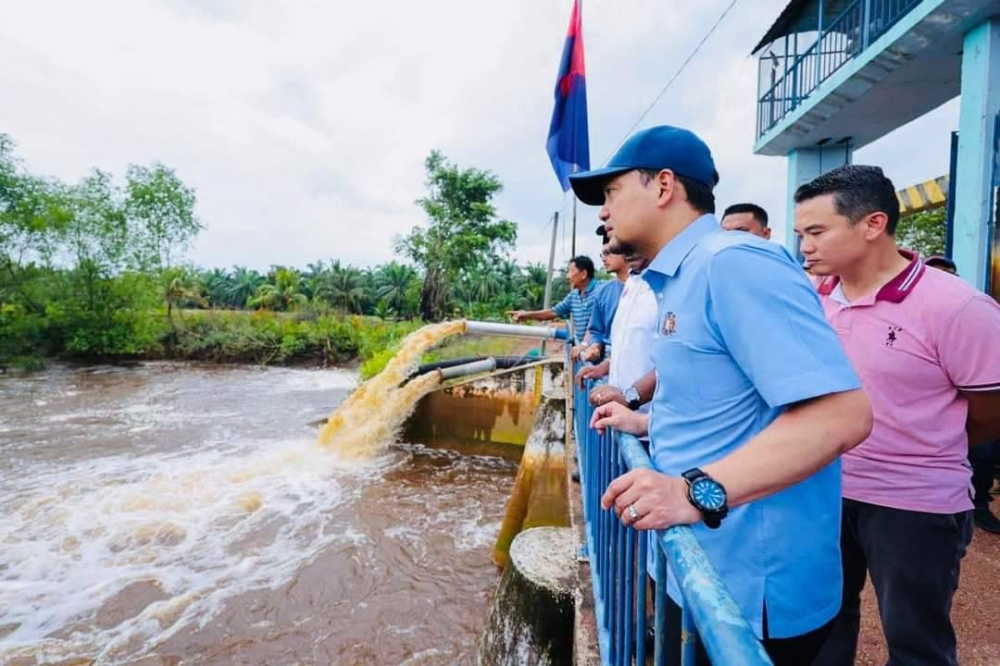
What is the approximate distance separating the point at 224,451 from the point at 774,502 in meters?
10.1

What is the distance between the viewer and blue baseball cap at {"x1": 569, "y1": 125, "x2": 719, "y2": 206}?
1.31m

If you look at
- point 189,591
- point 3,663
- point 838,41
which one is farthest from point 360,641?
point 838,41

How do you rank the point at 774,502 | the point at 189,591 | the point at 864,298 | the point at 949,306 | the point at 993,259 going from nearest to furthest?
the point at 774,502, the point at 949,306, the point at 864,298, the point at 993,259, the point at 189,591

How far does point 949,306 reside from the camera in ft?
5.26

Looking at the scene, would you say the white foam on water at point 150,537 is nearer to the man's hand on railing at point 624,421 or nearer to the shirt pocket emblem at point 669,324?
the man's hand on railing at point 624,421

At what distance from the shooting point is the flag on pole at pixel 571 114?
19.8ft

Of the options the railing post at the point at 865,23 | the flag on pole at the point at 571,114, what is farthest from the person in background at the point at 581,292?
the railing post at the point at 865,23

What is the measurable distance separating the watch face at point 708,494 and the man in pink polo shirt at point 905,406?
3.51 ft

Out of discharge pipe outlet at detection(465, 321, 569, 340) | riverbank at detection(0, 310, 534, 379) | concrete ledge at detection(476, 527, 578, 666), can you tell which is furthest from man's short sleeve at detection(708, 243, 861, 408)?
riverbank at detection(0, 310, 534, 379)

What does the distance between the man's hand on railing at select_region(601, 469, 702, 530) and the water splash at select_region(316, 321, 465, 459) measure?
27.2 feet

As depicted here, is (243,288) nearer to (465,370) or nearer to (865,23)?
(465,370)

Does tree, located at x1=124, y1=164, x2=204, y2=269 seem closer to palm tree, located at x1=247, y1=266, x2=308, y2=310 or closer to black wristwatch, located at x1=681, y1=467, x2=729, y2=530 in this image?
palm tree, located at x1=247, y1=266, x2=308, y2=310

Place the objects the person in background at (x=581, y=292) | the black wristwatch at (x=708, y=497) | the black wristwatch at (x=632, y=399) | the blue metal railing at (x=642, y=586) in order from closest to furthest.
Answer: the blue metal railing at (x=642, y=586) → the black wristwatch at (x=708, y=497) → the black wristwatch at (x=632, y=399) → the person in background at (x=581, y=292)

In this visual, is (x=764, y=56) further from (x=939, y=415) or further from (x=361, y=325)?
(x=361, y=325)
